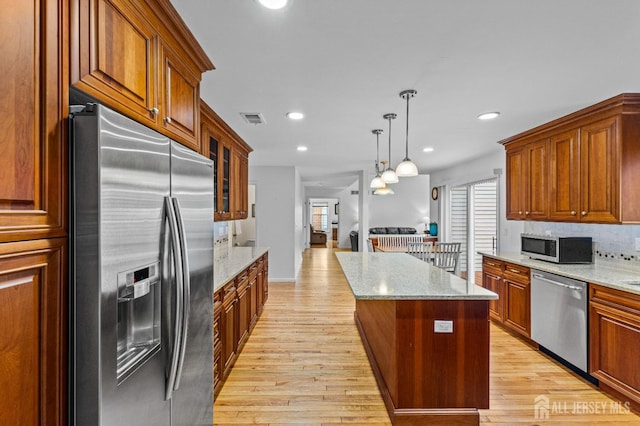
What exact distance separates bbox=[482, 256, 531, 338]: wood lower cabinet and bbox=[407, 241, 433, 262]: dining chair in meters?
0.68

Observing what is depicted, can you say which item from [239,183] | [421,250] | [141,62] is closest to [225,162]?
[239,183]

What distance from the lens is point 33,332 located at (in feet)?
3.04

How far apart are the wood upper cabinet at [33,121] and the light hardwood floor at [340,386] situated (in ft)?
6.19

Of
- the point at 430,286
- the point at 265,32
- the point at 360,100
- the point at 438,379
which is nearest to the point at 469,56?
the point at 360,100

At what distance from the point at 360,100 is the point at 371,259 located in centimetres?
164

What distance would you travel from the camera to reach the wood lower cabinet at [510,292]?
134 inches

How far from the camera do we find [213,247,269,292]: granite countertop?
8.37ft

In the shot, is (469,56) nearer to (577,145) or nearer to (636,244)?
(577,145)

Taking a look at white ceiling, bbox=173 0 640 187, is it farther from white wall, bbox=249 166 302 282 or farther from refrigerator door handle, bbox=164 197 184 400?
white wall, bbox=249 166 302 282

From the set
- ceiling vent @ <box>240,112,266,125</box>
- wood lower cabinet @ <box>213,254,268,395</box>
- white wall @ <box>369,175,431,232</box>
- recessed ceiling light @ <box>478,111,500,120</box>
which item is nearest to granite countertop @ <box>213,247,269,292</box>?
wood lower cabinet @ <box>213,254,268,395</box>

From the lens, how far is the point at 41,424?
0.95 metres

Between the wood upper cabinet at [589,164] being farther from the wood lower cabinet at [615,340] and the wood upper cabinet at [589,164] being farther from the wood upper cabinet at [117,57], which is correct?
the wood upper cabinet at [117,57]

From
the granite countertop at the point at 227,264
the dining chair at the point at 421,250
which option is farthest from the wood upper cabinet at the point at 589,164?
the granite countertop at the point at 227,264

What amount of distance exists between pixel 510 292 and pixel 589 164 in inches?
59.2
